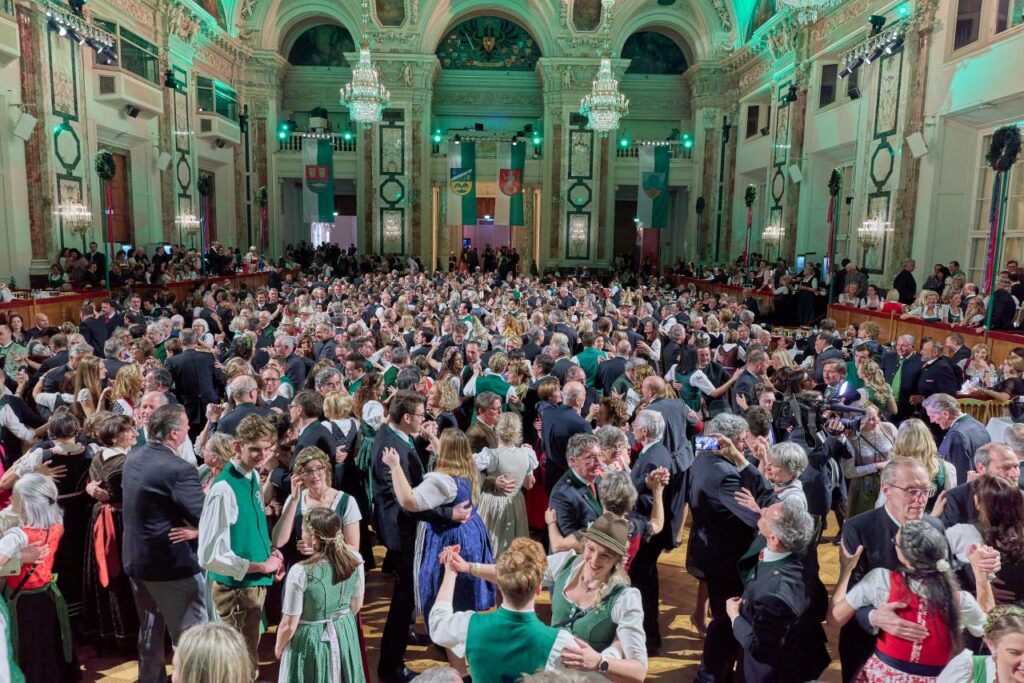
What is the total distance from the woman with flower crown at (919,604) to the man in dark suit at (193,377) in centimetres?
595

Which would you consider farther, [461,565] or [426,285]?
[426,285]

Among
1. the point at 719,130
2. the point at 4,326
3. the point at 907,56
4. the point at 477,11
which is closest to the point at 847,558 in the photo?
the point at 4,326

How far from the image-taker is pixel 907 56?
13820mm

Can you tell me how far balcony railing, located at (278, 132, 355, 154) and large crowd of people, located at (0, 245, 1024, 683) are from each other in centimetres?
2027

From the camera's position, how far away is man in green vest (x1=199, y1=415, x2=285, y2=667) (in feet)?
10.3

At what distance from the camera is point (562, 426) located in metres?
4.92

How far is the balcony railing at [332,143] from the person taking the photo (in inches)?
989

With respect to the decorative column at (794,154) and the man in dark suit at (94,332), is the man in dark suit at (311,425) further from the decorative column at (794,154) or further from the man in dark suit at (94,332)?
the decorative column at (794,154)

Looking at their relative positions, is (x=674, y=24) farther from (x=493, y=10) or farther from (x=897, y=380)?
(x=897, y=380)

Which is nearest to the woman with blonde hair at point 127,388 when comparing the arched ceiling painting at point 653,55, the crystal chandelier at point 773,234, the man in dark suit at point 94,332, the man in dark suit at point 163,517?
the man in dark suit at point 163,517

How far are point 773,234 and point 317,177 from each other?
521 inches

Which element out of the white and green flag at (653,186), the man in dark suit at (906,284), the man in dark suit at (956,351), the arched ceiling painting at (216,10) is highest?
the arched ceiling painting at (216,10)

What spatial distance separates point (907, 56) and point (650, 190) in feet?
27.3

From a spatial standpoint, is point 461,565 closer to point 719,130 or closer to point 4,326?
point 4,326
